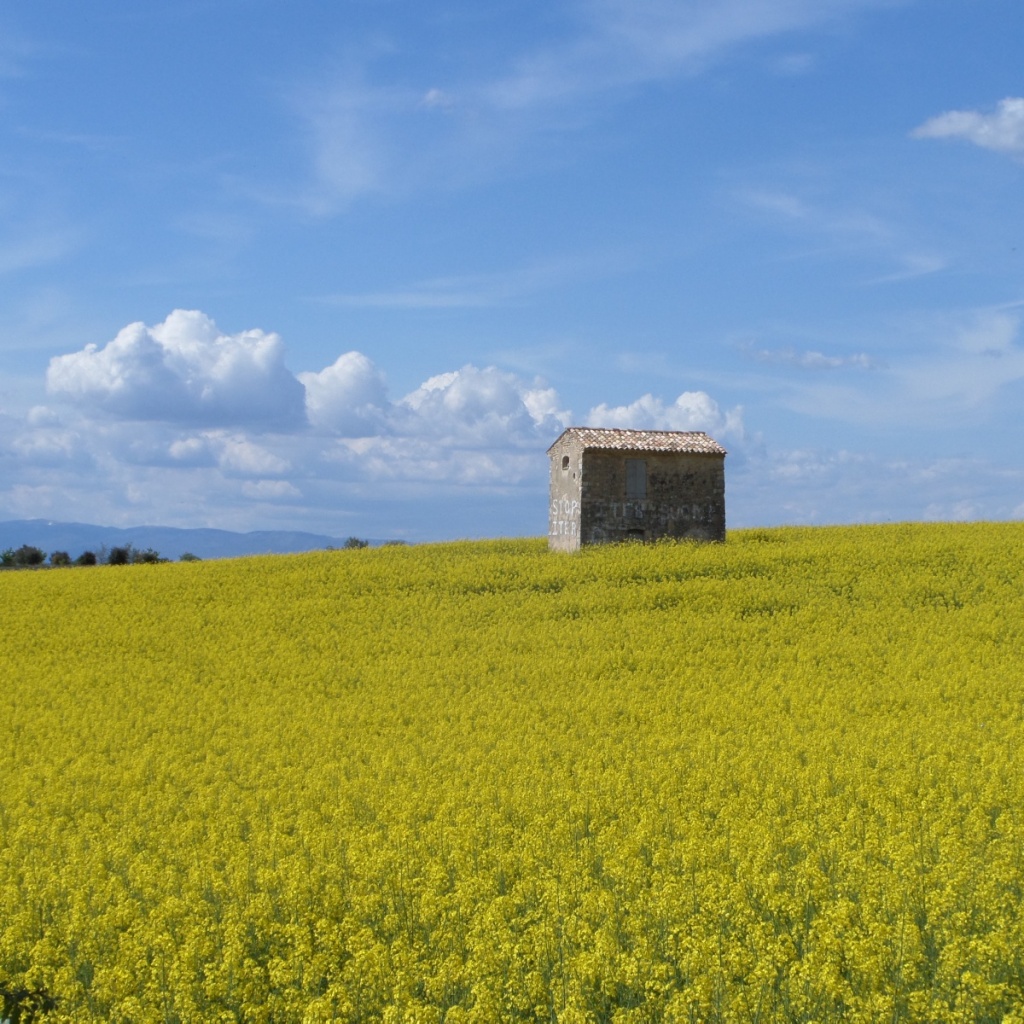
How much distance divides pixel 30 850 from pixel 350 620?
1598 cm

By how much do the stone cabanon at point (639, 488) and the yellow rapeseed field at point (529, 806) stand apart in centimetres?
676

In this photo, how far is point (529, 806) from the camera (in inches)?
474

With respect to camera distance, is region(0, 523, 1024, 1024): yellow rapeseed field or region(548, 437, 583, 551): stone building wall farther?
region(548, 437, 583, 551): stone building wall

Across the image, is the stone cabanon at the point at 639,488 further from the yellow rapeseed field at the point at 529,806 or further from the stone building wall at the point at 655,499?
the yellow rapeseed field at the point at 529,806

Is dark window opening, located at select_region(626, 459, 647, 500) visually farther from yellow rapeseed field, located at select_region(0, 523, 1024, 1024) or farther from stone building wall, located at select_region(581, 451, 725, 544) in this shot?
yellow rapeseed field, located at select_region(0, 523, 1024, 1024)

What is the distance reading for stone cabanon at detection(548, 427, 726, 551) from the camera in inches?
1409

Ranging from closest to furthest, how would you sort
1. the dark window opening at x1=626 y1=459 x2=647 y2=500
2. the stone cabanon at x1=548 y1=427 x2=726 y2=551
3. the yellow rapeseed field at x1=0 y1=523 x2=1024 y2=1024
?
1. the yellow rapeseed field at x1=0 y1=523 x2=1024 y2=1024
2. the stone cabanon at x1=548 y1=427 x2=726 y2=551
3. the dark window opening at x1=626 y1=459 x2=647 y2=500

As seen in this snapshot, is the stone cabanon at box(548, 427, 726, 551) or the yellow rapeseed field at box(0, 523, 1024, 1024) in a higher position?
the stone cabanon at box(548, 427, 726, 551)

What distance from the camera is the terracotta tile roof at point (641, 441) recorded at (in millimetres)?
35812

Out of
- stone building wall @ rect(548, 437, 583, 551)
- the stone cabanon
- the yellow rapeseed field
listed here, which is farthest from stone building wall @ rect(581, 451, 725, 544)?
the yellow rapeseed field

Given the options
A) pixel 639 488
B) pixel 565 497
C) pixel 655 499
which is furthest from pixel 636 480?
pixel 565 497

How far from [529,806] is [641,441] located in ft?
84.1

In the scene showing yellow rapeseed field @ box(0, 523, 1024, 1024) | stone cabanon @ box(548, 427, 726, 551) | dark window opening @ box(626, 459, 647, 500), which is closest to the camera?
yellow rapeseed field @ box(0, 523, 1024, 1024)

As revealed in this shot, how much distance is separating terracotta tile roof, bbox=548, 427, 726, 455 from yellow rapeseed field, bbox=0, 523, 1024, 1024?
25.3 feet
